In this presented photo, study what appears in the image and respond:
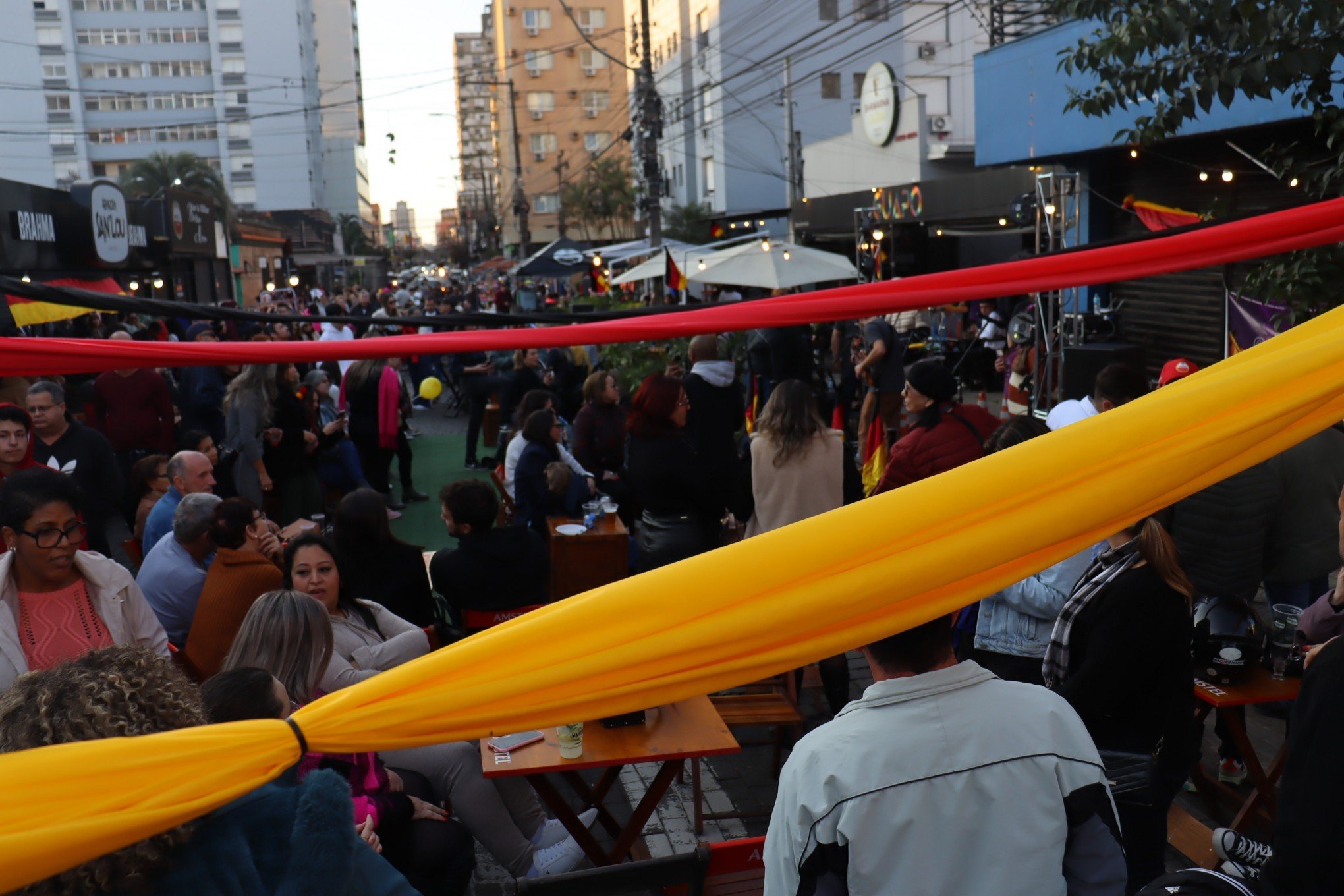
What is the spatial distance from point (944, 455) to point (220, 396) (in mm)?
6731

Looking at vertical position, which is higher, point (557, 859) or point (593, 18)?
point (593, 18)

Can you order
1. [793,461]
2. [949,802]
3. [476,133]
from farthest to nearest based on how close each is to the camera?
[476,133] → [793,461] → [949,802]

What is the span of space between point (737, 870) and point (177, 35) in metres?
90.0

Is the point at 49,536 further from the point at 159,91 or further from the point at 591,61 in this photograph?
the point at 159,91

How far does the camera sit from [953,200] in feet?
57.4

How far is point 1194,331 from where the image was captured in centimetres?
1169

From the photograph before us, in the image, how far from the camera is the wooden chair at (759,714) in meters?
4.37

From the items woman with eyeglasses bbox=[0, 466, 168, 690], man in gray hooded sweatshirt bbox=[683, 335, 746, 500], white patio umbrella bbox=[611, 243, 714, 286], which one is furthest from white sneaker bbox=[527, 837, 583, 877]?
white patio umbrella bbox=[611, 243, 714, 286]

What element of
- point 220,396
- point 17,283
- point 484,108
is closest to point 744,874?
point 17,283

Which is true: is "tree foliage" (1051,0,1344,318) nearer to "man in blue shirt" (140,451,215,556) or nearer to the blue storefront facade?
the blue storefront facade

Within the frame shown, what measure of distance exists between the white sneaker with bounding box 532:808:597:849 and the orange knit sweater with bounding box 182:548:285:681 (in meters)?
1.45

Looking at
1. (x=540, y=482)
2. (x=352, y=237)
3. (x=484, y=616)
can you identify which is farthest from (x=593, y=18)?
(x=484, y=616)

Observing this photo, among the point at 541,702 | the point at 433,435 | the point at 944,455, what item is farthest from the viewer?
the point at 433,435

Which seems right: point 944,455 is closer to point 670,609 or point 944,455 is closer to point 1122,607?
point 1122,607
